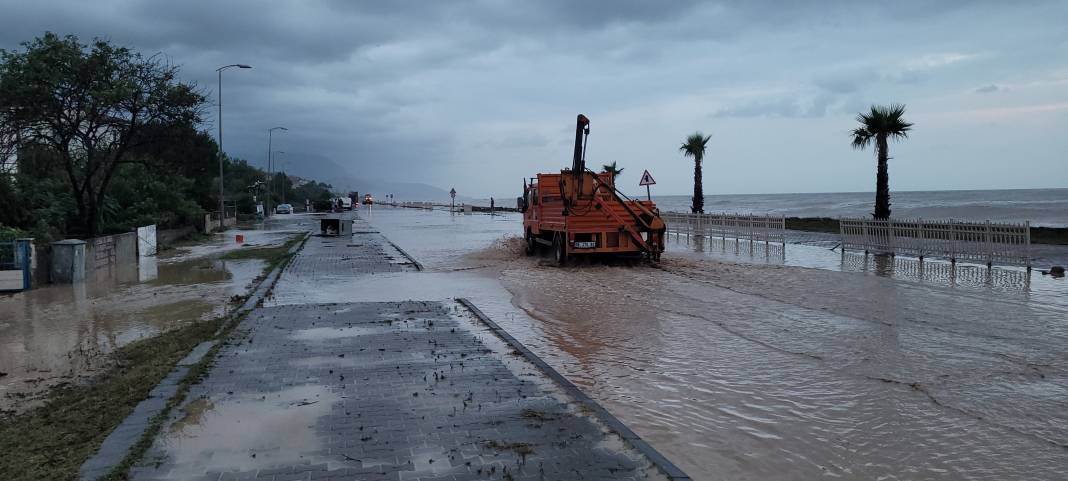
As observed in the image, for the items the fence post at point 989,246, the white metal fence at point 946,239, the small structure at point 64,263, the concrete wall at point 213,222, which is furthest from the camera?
the concrete wall at point 213,222

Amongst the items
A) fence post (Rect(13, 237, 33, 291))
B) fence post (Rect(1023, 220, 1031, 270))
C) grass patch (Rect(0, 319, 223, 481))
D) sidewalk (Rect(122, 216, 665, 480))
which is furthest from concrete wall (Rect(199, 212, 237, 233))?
fence post (Rect(1023, 220, 1031, 270))

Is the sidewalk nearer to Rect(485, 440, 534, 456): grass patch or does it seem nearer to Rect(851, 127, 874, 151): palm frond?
Rect(485, 440, 534, 456): grass patch

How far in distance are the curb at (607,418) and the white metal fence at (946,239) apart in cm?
1353

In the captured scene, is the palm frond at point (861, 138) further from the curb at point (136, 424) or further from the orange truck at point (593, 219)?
the curb at point (136, 424)

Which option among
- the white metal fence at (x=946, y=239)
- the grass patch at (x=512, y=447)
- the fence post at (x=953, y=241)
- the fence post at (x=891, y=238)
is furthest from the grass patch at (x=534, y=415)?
the fence post at (x=891, y=238)

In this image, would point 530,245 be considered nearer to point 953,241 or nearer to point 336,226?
point 953,241

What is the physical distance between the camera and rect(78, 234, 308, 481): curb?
4578 millimetres

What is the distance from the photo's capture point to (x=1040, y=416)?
586cm

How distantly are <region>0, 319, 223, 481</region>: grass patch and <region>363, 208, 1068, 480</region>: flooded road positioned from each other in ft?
13.1

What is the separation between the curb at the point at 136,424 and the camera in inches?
180

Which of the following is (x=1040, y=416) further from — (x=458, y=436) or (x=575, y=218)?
(x=575, y=218)

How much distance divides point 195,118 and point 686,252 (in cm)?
1653

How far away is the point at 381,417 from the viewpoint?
5.68 meters

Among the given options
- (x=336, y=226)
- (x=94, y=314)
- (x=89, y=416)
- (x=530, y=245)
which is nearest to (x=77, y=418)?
(x=89, y=416)
